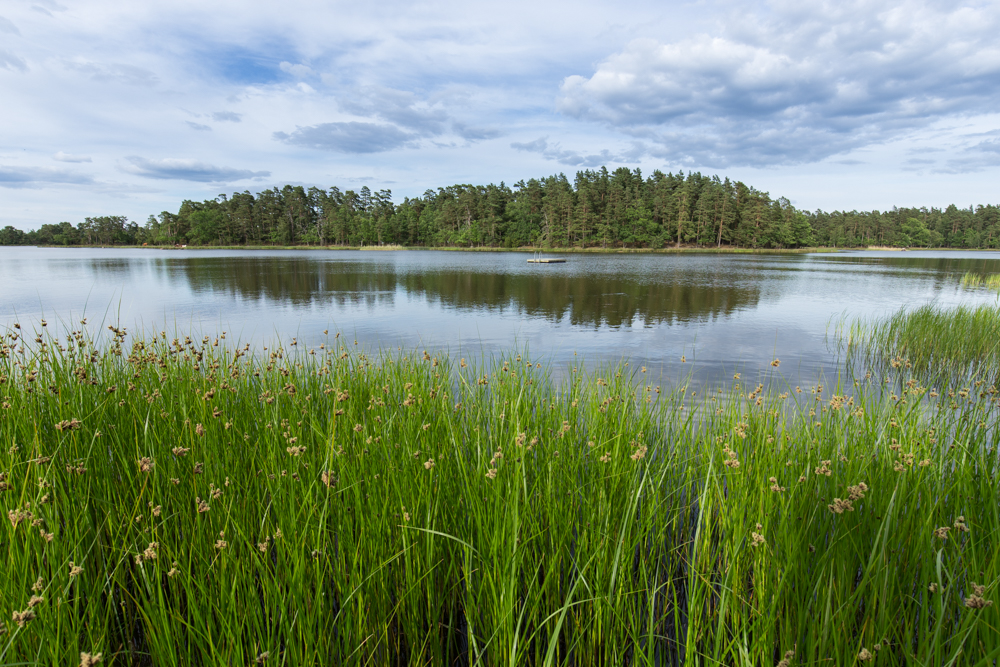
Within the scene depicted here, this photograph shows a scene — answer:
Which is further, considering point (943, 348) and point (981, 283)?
point (981, 283)

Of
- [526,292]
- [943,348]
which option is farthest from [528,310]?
[943,348]

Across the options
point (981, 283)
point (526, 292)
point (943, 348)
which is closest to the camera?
point (943, 348)

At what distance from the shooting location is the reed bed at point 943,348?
8.51 metres

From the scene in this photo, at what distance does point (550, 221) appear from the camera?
86812 mm

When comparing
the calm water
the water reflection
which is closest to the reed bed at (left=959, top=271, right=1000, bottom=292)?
the calm water

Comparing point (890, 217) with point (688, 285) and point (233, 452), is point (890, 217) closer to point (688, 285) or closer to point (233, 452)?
point (688, 285)

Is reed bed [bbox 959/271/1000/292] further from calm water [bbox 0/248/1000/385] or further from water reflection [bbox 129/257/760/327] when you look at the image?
water reflection [bbox 129/257/760/327]

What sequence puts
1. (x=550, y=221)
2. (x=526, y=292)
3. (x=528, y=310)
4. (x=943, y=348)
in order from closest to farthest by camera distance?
(x=943, y=348), (x=528, y=310), (x=526, y=292), (x=550, y=221)

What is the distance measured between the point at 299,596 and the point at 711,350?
11.7 meters

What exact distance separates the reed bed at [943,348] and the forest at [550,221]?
7813 cm

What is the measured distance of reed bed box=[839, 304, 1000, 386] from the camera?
851cm

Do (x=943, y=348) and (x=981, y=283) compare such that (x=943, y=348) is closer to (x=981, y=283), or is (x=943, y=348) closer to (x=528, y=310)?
(x=528, y=310)

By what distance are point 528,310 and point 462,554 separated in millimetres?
15832

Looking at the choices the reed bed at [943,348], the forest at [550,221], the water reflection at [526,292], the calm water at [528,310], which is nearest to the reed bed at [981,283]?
the calm water at [528,310]
